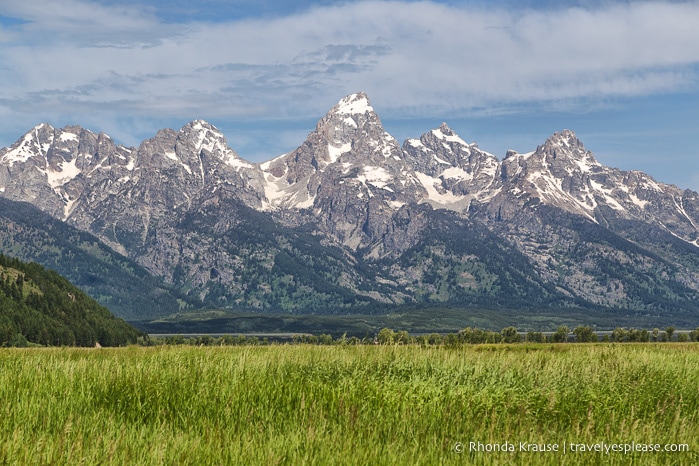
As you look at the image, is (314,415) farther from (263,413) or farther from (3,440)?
(3,440)

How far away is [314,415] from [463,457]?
4.60 m

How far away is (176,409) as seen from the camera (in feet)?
70.1

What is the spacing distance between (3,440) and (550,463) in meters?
11.7

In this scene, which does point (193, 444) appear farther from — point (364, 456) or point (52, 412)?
point (52, 412)

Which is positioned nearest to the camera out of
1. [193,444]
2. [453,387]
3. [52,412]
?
[193,444]

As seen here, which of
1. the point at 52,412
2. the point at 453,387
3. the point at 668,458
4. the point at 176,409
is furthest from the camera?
the point at 453,387

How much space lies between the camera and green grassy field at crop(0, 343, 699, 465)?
1656 cm

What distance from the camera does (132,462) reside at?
50.2 feet

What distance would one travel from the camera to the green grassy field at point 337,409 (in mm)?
16562

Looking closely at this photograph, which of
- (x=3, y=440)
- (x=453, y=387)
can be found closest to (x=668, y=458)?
(x=453, y=387)

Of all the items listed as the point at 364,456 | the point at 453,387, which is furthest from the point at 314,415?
the point at 453,387

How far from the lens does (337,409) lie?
21531 mm

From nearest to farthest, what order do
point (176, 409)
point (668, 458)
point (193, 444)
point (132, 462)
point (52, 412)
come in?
1. point (132, 462)
2. point (193, 444)
3. point (668, 458)
4. point (52, 412)
5. point (176, 409)

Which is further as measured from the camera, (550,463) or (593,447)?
(593,447)
